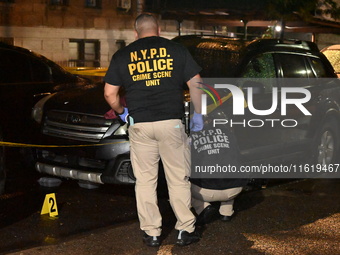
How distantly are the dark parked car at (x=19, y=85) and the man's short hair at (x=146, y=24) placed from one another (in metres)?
3.60

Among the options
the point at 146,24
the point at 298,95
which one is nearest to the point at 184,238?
the point at 146,24

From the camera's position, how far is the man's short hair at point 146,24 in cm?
561

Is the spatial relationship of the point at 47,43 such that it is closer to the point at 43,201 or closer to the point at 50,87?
the point at 50,87

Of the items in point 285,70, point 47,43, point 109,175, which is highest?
point 47,43

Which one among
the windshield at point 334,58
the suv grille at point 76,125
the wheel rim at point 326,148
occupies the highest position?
the windshield at point 334,58

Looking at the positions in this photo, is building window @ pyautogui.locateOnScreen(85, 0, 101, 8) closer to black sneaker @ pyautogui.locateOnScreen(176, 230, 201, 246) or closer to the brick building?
the brick building

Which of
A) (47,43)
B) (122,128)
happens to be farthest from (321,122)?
(47,43)

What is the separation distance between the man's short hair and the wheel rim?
3.88 meters

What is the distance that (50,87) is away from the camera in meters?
9.36

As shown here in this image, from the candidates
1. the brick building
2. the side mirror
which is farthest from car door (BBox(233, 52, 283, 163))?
the brick building

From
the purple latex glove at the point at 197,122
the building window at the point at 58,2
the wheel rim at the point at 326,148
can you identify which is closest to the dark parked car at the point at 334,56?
the wheel rim at the point at 326,148

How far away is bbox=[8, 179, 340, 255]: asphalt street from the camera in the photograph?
5707 millimetres

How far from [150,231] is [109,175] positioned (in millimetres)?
1173

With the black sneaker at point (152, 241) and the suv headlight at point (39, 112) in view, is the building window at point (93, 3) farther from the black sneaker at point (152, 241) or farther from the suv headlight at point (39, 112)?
the black sneaker at point (152, 241)
